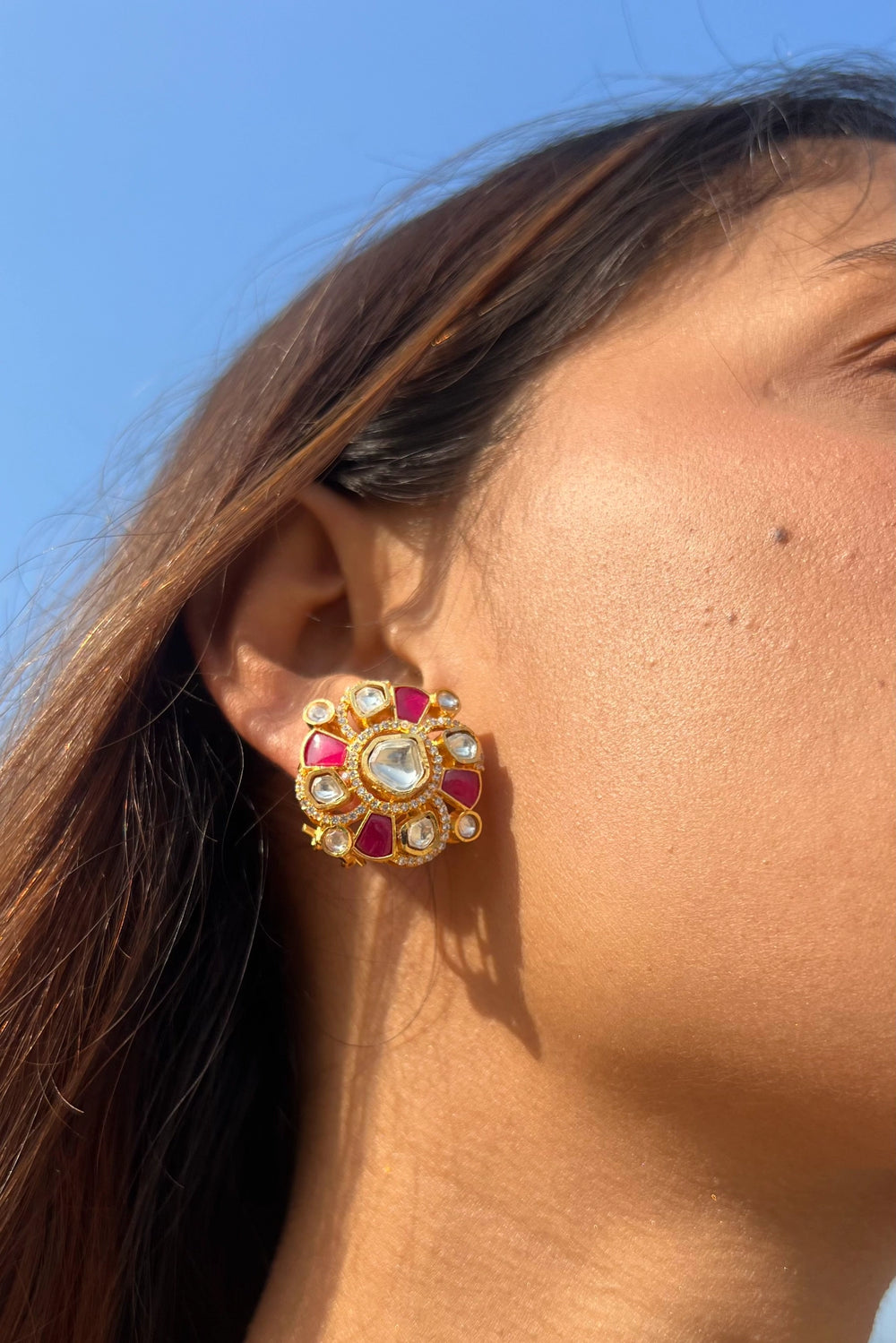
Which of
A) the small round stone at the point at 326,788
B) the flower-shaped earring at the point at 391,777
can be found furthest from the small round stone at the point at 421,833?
the small round stone at the point at 326,788

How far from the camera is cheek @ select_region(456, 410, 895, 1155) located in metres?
1.24

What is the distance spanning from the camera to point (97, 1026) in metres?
1.65

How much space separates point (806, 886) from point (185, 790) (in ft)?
3.08

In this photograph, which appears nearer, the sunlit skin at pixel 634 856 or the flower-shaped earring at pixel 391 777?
the sunlit skin at pixel 634 856

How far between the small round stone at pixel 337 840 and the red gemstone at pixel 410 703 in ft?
0.59

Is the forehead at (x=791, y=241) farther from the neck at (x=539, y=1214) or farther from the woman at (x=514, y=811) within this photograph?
the neck at (x=539, y=1214)

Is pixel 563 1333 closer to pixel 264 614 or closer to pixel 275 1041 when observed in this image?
pixel 275 1041

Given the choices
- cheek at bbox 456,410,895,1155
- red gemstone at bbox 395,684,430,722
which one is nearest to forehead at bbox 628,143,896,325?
cheek at bbox 456,410,895,1155

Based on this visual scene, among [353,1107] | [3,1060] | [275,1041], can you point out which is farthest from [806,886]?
[3,1060]

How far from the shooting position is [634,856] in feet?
4.29

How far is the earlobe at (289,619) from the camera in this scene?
1.60 metres

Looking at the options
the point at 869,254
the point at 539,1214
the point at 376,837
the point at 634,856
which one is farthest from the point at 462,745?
the point at 869,254

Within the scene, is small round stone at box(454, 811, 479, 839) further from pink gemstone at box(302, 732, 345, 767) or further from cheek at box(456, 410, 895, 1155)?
pink gemstone at box(302, 732, 345, 767)

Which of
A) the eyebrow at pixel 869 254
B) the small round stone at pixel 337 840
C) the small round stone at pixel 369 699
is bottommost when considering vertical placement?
the small round stone at pixel 337 840
